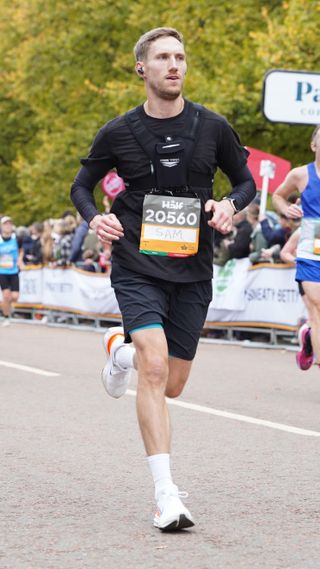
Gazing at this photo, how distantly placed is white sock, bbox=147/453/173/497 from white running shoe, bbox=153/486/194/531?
4 centimetres

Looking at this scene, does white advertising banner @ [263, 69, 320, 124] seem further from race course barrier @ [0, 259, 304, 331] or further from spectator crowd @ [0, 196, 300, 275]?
race course barrier @ [0, 259, 304, 331]

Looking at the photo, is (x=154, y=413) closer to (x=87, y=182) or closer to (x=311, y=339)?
(x=87, y=182)

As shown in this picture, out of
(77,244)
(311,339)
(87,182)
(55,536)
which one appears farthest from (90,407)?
(77,244)

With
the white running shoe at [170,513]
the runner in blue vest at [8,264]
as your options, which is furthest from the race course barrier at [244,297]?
the white running shoe at [170,513]

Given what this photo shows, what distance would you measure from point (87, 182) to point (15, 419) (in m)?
3.42

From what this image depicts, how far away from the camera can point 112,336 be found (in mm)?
7309

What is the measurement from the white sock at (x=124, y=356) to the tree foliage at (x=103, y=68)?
23.1 m

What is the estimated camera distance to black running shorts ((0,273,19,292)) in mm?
25266

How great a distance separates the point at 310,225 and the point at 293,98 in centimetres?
483

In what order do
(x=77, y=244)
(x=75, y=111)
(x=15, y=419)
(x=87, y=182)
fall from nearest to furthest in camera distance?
(x=87, y=182), (x=15, y=419), (x=77, y=244), (x=75, y=111)

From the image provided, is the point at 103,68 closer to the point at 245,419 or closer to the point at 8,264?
the point at 8,264

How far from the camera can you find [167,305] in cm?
601

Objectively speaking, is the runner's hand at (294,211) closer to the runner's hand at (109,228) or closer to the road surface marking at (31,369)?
the road surface marking at (31,369)

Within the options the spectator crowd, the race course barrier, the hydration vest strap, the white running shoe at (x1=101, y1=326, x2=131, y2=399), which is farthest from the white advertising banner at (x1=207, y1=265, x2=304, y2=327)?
the hydration vest strap
